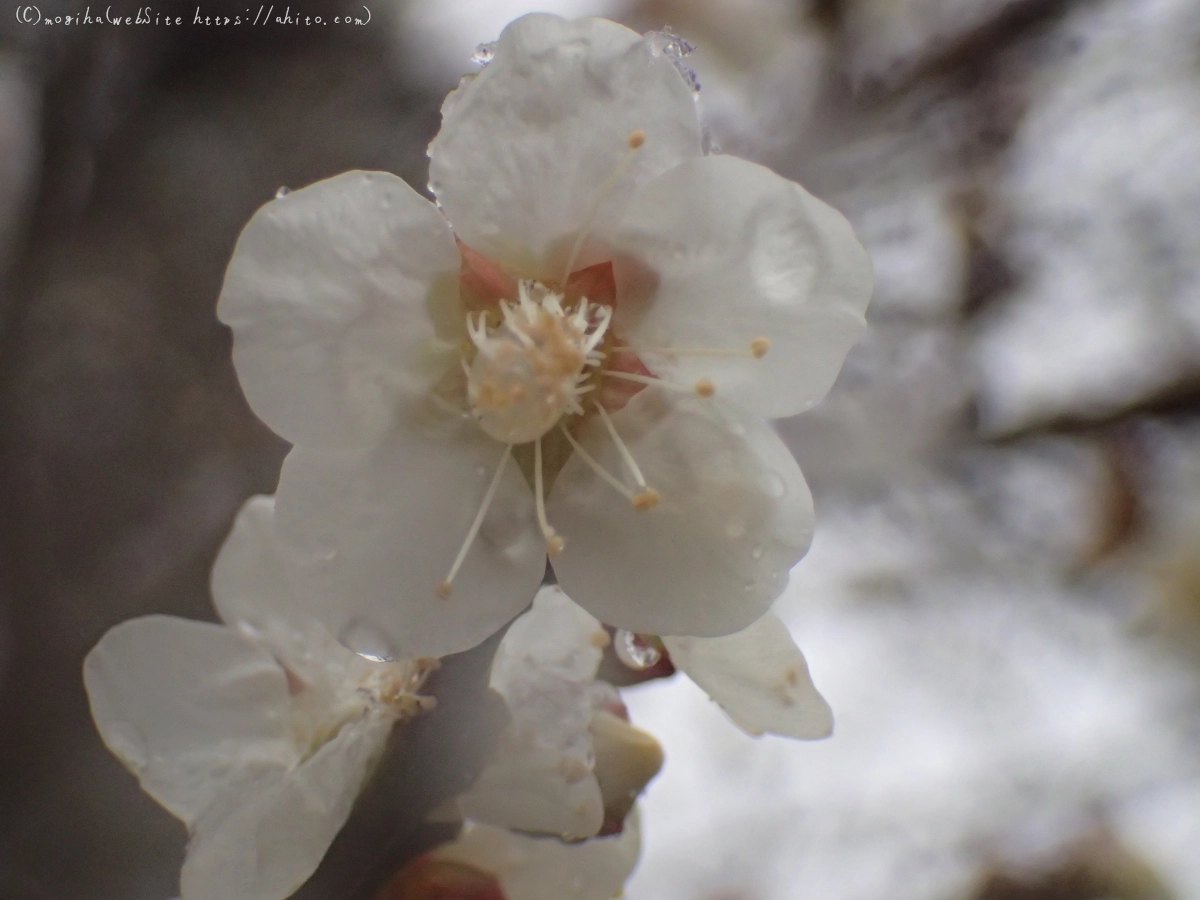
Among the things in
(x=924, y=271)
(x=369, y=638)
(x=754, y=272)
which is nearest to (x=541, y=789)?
(x=369, y=638)

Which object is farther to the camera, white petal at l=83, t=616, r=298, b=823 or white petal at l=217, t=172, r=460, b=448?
white petal at l=83, t=616, r=298, b=823

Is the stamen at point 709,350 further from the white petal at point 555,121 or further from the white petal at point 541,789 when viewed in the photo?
the white petal at point 541,789

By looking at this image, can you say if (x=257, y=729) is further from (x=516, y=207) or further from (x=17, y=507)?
(x=17, y=507)

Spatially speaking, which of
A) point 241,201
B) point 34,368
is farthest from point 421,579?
point 34,368

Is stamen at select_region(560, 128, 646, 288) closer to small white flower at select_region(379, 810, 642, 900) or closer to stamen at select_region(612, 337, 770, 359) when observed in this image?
stamen at select_region(612, 337, 770, 359)

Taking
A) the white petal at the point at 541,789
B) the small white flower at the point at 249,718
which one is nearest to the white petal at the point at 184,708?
the small white flower at the point at 249,718

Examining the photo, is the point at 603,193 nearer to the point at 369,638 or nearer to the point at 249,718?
the point at 369,638

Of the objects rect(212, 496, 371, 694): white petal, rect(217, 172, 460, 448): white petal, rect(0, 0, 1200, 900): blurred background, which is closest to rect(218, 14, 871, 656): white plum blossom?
rect(217, 172, 460, 448): white petal
